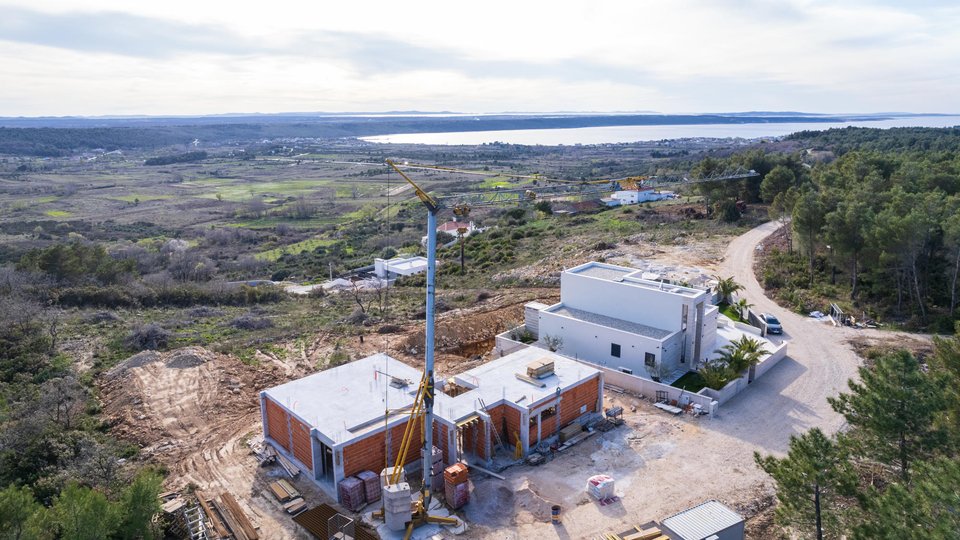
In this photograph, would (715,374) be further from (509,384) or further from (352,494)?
(352,494)

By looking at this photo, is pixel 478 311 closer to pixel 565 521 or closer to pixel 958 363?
pixel 565 521

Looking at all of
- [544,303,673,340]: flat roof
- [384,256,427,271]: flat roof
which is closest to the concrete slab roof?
[384,256,427,271]: flat roof

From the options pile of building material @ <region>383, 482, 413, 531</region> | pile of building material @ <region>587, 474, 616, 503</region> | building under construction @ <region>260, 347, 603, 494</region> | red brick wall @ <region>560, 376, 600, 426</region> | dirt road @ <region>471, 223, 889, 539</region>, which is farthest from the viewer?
red brick wall @ <region>560, 376, 600, 426</region>

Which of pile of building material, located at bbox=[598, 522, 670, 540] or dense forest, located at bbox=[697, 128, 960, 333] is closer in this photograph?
pile of building material, located at bbox=[598, 522, 670, 540]

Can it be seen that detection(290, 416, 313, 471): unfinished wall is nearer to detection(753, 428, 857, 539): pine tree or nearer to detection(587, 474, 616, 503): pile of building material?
detection(587, 474, 616, 503): pile of building material

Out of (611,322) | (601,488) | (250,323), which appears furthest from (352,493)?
(250,323)

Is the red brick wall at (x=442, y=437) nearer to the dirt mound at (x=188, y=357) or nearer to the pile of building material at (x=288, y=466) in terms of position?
the pile of building material at (x=288, y=466)

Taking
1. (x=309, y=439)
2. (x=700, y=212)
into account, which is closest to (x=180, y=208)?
(x=700, y=212)
